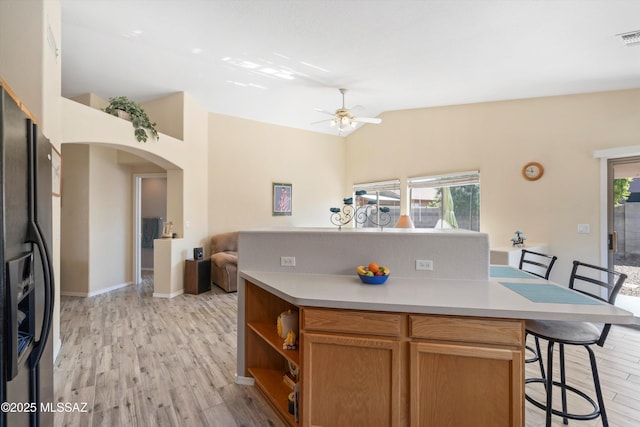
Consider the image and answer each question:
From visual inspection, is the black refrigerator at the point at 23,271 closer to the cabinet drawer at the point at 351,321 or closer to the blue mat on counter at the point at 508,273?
the cabinet drawer at the point at 351,321

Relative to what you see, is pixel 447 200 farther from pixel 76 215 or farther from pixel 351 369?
pixel 76 215

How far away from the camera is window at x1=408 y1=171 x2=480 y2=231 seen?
196 inches

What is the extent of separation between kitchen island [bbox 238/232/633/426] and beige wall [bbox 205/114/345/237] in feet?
14.7

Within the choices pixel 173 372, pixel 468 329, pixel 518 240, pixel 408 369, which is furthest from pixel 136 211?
pixel 518 240

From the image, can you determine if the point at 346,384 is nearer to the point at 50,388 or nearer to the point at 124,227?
the point at 50,388

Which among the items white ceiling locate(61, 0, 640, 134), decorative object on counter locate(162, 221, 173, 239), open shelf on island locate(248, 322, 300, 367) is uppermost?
white ceiling locate(61, 0, 640, 134)

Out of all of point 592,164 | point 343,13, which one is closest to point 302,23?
point 343,13

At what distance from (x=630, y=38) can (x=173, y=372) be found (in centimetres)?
499

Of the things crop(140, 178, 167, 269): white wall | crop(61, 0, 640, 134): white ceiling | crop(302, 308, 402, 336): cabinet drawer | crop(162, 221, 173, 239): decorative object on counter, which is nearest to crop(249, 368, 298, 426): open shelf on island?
crop(302, 308, 402, 336): cabinet drawer

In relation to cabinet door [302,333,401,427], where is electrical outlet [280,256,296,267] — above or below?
above

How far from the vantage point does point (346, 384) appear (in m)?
1.63

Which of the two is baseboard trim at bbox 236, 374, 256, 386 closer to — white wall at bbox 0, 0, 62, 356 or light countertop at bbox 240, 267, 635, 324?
light countertop at bbox 240, 267, 635, 324

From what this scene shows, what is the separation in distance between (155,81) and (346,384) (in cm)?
491

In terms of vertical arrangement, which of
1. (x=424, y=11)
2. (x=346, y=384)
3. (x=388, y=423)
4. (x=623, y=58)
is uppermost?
(x=424, y=11)
